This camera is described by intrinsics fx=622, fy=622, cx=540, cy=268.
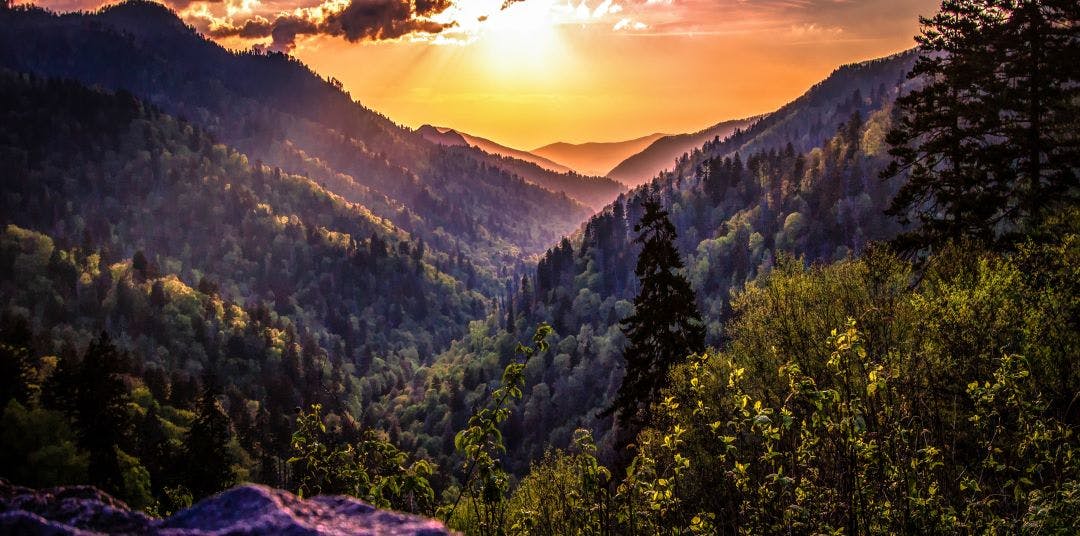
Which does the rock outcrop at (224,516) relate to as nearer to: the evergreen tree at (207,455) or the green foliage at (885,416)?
the green foliage at (885,416)

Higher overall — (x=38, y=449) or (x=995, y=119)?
(x=995, y=119)

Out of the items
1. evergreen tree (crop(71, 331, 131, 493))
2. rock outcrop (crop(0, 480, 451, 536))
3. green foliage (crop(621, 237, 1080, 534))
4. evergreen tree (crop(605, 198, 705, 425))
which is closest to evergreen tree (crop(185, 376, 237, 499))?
evergreen tree (crop(71, 331, 131, 493))

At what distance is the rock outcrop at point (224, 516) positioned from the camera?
13.5 feet

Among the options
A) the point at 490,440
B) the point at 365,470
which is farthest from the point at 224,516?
the point at 365,470

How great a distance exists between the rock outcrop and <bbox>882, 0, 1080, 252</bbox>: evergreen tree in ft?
83.8

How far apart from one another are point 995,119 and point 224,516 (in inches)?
1173

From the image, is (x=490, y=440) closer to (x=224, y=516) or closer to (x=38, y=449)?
(x=224, y=516)

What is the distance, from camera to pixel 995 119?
24.8 m

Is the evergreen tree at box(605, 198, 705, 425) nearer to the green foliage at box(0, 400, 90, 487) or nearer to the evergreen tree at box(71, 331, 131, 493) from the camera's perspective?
the evergreen tree at box(71, 331, 131, 493)

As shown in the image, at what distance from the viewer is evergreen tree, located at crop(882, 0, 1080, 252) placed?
24125 millimetres

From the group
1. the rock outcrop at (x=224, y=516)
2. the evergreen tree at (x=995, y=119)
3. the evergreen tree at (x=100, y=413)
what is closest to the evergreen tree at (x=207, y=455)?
the evergreen tree at (x=100, y=413)

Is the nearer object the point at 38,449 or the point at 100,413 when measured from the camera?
the point at 100,413

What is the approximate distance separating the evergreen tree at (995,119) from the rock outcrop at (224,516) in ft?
83.8

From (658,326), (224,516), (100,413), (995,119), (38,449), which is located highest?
(995,119)
